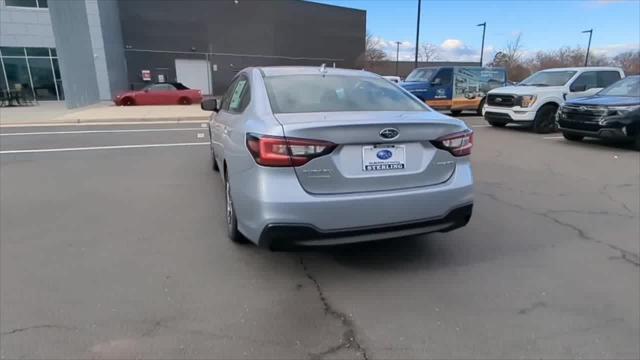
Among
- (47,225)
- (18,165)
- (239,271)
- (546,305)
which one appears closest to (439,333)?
(546,305)

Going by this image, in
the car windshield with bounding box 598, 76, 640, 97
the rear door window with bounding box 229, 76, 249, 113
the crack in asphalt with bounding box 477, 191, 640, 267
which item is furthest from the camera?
the car windshield with bounding box 598, 76, 640, 97

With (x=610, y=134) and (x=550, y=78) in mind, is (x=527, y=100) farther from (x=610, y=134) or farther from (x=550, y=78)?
(x=610, y=134)

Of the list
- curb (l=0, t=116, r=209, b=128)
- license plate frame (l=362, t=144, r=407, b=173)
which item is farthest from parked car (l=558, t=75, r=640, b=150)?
curb (l=0, t=116, r=209, b=128)

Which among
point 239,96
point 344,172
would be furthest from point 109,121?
point 344,172

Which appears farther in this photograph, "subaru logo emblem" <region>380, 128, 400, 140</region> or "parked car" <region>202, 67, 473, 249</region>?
"subaru logo emblem" <region>380, 128, 400, 140</region>

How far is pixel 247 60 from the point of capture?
34625 mm

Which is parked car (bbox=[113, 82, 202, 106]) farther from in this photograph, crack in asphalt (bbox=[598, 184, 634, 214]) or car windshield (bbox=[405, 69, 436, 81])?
crack in asphalt (bbox=[598, 184, 634, 214])

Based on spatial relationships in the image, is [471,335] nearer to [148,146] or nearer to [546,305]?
[546,305]

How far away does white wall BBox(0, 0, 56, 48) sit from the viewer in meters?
24.0

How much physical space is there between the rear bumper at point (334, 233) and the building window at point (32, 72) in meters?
27.6

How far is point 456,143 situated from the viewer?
3250 millimetres

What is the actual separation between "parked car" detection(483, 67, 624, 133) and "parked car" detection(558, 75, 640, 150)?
1744mm

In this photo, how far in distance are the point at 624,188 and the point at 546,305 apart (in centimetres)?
423

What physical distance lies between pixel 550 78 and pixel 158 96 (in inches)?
707
